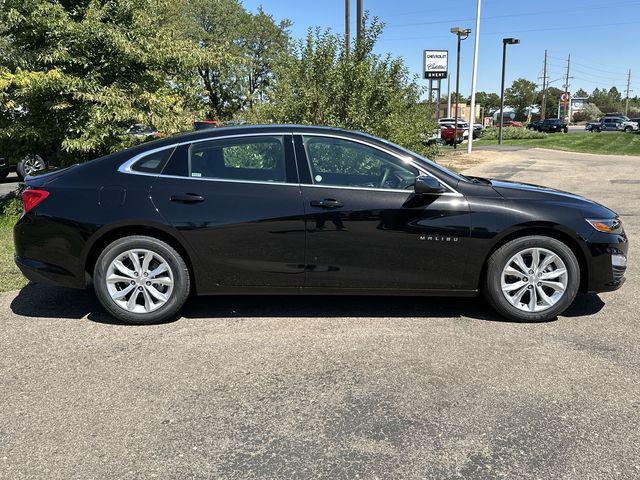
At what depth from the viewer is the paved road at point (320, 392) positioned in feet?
8.91

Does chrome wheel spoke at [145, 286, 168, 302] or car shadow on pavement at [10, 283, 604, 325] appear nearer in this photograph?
chrome wheel spoke at [145, 286, 168, 302]

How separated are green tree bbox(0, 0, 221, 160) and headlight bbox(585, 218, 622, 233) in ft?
20.1

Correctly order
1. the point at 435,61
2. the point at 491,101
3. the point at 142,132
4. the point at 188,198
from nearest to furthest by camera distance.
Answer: the point at 188,198, the point at 142,132, the point at 435,61, the point at 491,101

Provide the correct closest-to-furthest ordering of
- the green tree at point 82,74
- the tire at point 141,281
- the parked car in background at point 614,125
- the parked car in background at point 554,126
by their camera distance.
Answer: the tire at point 141,281 → the green tree at point 82,74 → the parked car in background at point 554,126 → the parked car in background at point 614,125

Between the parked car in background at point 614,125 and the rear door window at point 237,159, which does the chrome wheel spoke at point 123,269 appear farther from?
the parked car in background at point 614,125

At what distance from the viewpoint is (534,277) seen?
4.42 m

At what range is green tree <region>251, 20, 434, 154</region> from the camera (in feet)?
32.6

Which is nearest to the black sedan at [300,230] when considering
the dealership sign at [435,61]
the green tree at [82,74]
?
the green tree at [82,74]

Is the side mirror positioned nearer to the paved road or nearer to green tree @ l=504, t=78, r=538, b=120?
the paved road

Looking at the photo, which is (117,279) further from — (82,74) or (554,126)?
(554,126)

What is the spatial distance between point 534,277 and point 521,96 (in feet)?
369

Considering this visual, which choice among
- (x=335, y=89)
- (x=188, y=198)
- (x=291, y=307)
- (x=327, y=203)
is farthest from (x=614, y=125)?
(x=188, y=198)

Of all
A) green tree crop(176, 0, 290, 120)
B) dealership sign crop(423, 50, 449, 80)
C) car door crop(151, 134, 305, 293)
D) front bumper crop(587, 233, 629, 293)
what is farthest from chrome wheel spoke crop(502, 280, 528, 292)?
dealership sign crop(423, 50, 449, 80)

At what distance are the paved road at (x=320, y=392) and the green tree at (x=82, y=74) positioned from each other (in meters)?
3.62
